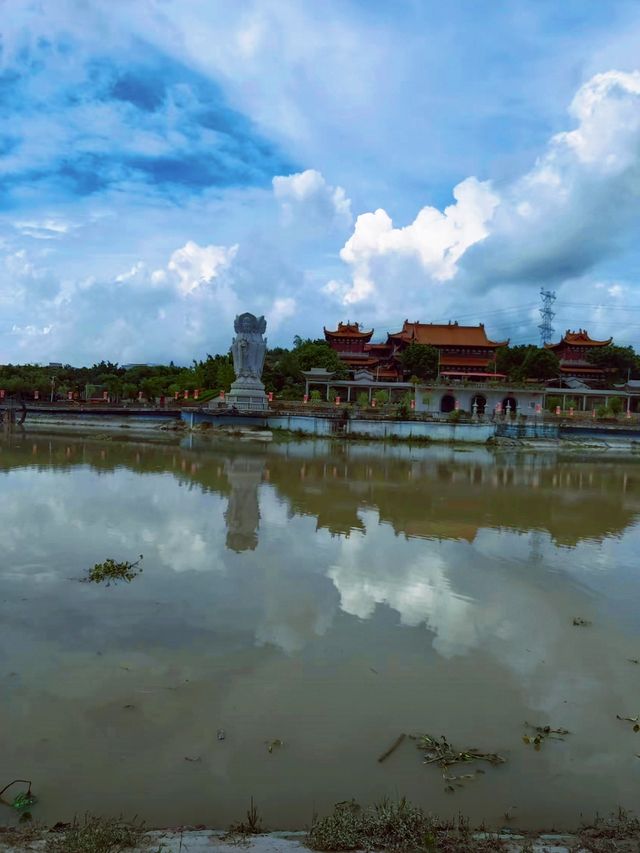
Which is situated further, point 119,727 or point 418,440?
point 418,440

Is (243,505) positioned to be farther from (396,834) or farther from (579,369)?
(579,369)

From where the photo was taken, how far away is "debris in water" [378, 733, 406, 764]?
458cm

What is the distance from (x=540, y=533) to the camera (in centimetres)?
1291

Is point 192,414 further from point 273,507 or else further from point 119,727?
point 119,727

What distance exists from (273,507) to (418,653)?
28.7 feet

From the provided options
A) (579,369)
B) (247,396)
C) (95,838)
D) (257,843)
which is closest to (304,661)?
(257,843)

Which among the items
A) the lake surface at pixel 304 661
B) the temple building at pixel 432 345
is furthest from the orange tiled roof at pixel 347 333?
the lake surface at pixel 304 661

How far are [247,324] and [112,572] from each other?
125 ft

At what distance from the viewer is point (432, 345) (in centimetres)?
5888

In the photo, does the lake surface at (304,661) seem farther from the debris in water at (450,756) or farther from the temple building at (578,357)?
the temple building at (578,357)

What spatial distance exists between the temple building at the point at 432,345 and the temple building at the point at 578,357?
683 centimetres

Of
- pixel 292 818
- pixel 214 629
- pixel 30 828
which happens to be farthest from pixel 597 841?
pixel 214 629

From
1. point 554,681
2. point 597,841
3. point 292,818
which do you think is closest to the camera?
point 597,841

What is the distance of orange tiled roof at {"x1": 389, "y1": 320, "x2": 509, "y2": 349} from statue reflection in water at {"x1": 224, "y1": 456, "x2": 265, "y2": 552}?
38.1 meters
